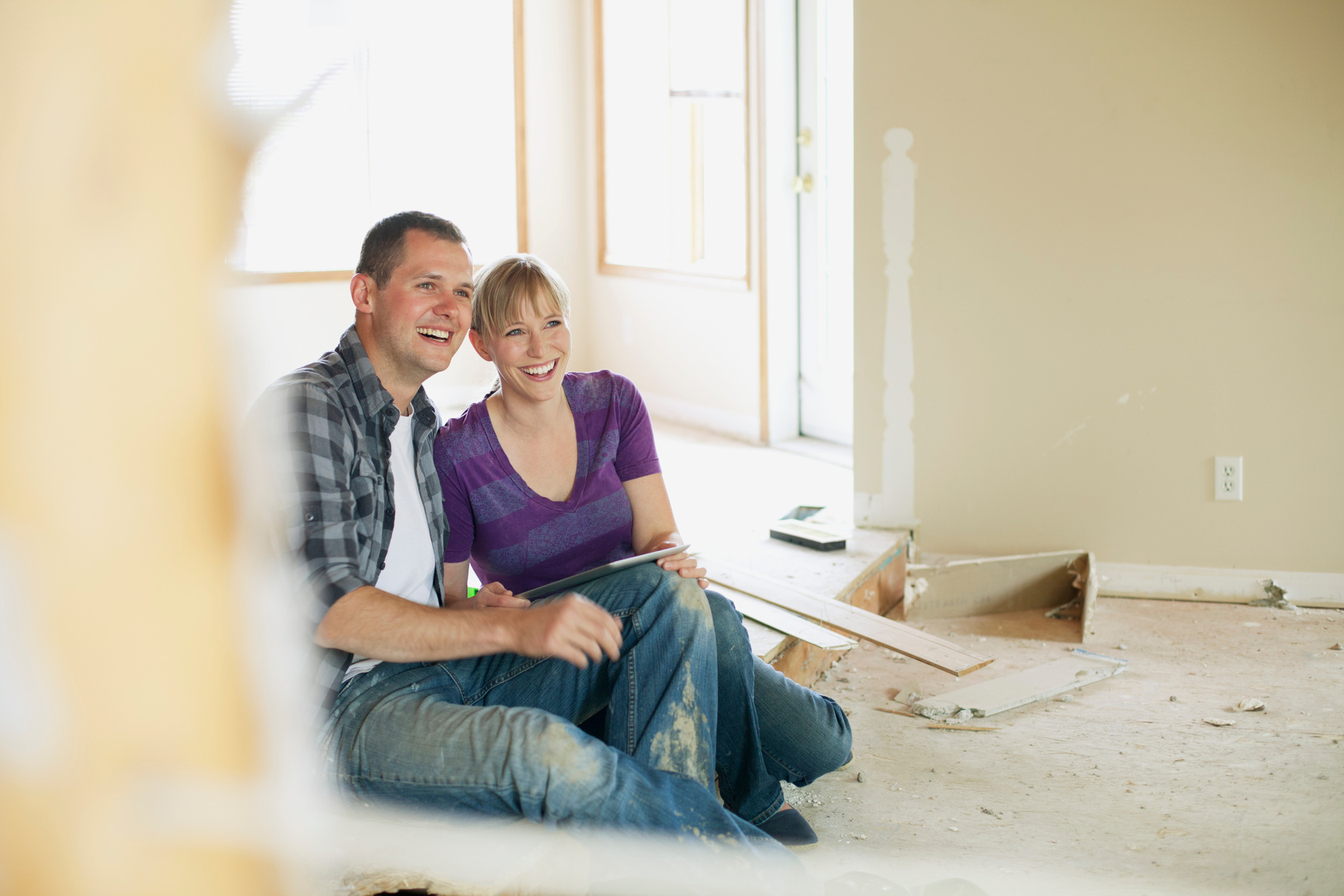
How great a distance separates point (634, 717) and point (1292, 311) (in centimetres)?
224

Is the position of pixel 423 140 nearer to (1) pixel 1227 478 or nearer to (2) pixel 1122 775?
(1) pixel 1227 478

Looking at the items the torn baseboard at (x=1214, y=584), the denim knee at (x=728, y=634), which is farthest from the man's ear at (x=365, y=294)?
the torn baseboard at (x=1214, y=584)

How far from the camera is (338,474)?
1.50 metres

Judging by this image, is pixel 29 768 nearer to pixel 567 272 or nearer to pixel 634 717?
pixel 634 717

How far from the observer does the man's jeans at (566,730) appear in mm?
1435

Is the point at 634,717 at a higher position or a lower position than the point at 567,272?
lower

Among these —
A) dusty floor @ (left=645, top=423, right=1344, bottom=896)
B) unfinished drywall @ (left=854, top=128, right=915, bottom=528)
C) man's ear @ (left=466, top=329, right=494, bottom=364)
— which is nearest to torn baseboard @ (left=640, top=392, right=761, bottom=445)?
unfinished drywall @ (left=854, top=128, right=915, bottom=528)

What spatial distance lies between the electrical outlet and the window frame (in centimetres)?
206

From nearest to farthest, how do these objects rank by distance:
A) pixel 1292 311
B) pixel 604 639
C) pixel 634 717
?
pixel 604 639, pixel 634 717, pixel 1292 311

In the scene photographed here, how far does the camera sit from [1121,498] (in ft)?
10.2

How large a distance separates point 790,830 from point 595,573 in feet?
1.88

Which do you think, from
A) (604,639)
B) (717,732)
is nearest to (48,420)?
(604,639)

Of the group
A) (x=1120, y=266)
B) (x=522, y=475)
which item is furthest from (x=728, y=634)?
(x=1120, y=266)

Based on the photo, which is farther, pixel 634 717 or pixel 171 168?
pixel 634 717
